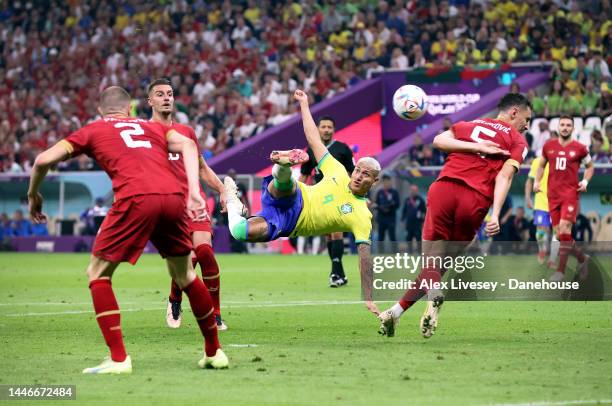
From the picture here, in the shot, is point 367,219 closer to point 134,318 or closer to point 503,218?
point 134,318

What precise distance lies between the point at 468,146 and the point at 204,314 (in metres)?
3.40

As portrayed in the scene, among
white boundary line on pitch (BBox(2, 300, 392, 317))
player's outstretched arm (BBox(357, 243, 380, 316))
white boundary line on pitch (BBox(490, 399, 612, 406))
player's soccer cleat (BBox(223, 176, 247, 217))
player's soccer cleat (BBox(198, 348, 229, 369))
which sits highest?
player's soccer cleat (BBox(223, 176, 247, 217))

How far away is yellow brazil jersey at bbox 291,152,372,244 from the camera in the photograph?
10969 millimetres

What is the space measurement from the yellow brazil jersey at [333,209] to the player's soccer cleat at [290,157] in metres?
1.05

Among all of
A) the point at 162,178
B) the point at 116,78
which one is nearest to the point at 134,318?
the point at 162,178

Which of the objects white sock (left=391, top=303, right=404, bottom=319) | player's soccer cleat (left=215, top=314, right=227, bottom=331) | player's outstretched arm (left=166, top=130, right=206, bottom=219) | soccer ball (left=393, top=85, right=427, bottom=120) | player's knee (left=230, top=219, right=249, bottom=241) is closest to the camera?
player's outstretched arm (left=166, top=130, right=206, bottom=219)

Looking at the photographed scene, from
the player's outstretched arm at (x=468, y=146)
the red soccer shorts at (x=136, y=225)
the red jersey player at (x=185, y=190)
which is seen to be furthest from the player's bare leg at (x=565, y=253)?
the red soccer shorts at (x=136, y=225)

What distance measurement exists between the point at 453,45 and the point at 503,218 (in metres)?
7.25

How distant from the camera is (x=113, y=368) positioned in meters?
8.07

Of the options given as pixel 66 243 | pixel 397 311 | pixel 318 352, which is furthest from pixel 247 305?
pixel 66 243

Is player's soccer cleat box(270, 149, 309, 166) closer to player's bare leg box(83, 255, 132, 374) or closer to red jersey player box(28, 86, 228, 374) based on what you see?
red jersey player box(28, 86, 228, 374)

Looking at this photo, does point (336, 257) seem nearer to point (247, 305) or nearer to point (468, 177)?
point (247, 305)

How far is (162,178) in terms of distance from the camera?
832cm

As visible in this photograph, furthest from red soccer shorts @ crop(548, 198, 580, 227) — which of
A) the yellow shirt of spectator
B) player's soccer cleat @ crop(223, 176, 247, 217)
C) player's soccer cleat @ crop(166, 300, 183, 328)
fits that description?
the yellow shirt of spectator
